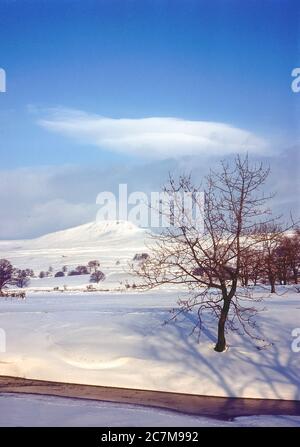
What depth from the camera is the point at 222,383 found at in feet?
43.7

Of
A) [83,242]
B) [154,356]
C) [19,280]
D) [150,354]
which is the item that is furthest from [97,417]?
[83,242]

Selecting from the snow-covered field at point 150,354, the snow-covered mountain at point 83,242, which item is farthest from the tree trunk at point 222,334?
the snow-covered mountain at point 83,242

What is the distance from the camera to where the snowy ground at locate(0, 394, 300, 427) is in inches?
348

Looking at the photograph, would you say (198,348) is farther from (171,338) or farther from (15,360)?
(15,360)

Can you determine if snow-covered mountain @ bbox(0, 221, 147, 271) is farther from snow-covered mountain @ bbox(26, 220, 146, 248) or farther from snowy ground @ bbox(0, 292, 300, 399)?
snowy ground @ bbox(0, 292, 300, 399)

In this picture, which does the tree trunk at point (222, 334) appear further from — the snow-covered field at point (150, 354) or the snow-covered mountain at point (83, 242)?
the snow-covered mountain at point (83, 242)

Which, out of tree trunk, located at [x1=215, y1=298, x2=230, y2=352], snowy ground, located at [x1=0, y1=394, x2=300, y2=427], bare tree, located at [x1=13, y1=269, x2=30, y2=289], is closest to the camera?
snowy ground, located at [x1=0, y1=394, x2=300, y2=427]

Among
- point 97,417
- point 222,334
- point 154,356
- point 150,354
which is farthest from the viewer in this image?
point 150,354

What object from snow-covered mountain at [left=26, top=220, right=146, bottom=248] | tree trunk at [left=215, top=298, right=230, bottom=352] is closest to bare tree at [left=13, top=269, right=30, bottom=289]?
tree trunk at [left=215, top=298, right=230, bottom=352]

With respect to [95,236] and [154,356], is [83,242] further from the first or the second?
[154,356]

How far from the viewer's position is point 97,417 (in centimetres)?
928

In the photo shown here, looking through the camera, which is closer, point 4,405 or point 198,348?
point 4,405
